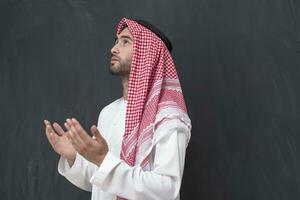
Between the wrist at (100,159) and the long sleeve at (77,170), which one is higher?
the wrist at (100,159)

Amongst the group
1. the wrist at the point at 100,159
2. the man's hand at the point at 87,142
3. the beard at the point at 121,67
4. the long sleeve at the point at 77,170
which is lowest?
the long sleeve at the point at 77,170

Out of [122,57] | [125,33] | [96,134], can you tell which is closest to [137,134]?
[96,134]

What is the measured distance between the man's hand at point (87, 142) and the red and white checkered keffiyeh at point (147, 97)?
209mm

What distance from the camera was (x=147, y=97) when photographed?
1.79m

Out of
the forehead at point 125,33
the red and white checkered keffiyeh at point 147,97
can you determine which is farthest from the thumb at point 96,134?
the forehead at point 125,33

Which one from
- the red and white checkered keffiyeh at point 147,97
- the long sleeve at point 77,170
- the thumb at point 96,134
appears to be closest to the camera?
the thumb at point 96,134

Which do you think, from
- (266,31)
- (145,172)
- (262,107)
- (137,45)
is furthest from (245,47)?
(145,172)

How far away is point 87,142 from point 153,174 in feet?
0.85

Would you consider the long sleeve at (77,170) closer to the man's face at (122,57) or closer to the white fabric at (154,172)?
the white fabric at (154,172)

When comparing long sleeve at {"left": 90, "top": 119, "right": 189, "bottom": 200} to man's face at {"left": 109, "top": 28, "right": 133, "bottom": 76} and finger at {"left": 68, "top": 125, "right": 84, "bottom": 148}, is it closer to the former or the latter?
finger at {"left": 68, "top": 125, "right": 84, "bottom": 148}

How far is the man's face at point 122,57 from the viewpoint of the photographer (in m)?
1.91

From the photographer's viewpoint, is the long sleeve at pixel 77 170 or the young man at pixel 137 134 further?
Result: the long sleeve at pixel 77 170

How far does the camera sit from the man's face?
6.26 feet

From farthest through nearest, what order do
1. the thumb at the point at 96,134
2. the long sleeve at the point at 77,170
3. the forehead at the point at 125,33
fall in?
the forehead at the point at 125,33
the long sleeve at the point at 77,170
the thumb at the point at 96,134
